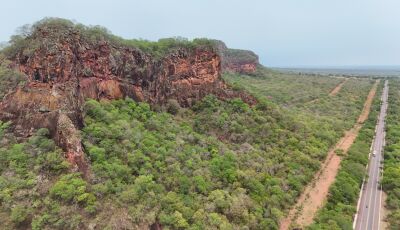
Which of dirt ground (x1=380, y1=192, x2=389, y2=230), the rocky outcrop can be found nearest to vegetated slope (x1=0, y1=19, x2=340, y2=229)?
dirt ground (x1=380, y1=192, x2=389, y2=230)

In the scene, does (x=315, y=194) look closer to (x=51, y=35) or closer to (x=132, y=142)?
(x=132, y=142)

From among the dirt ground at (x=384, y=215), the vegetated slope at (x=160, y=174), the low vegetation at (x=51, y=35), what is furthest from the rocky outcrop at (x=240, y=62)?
the dirt ground at (x=384, y=215)

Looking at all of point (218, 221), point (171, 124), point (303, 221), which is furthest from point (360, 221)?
point (171, 124)

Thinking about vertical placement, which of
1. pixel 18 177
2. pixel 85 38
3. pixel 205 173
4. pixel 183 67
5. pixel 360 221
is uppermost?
pixel 85 38

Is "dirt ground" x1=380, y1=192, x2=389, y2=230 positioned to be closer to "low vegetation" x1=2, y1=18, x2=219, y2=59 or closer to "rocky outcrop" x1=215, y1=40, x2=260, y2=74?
"low vegetation" x1=2, y1=18, x2=219, y2=59

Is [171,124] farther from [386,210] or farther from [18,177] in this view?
[386,210]
